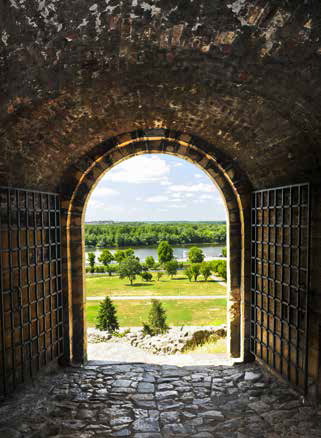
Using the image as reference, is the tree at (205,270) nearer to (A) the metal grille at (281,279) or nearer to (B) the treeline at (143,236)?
(B) the treeline at (143,236)

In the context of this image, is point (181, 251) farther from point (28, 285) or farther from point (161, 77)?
point (161, 77)

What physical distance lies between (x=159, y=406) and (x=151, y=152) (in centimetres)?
424

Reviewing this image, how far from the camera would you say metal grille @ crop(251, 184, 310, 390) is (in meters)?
4.16

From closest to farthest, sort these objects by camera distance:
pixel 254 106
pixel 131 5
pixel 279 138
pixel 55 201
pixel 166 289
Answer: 1. pixel 131 5
2. pixel 254 106
3. pixel 279 138
4. pixel 55 201
5. pixel 166 289

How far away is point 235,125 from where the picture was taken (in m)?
4.45

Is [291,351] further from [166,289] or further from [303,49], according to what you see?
[166,289]

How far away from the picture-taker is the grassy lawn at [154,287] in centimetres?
3119

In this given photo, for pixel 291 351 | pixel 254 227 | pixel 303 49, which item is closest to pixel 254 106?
pixel 303 49

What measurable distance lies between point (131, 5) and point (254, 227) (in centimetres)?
410

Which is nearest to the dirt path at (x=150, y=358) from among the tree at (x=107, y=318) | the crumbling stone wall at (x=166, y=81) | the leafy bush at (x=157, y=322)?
the crumbling stone wall at (x=166, y=81)

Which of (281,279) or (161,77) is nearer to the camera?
(161,77)

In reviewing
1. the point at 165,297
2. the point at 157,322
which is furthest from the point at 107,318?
the point at 165,297

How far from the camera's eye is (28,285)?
4598 mm

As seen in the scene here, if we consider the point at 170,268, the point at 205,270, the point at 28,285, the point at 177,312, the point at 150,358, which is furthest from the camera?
the point at 170,268
